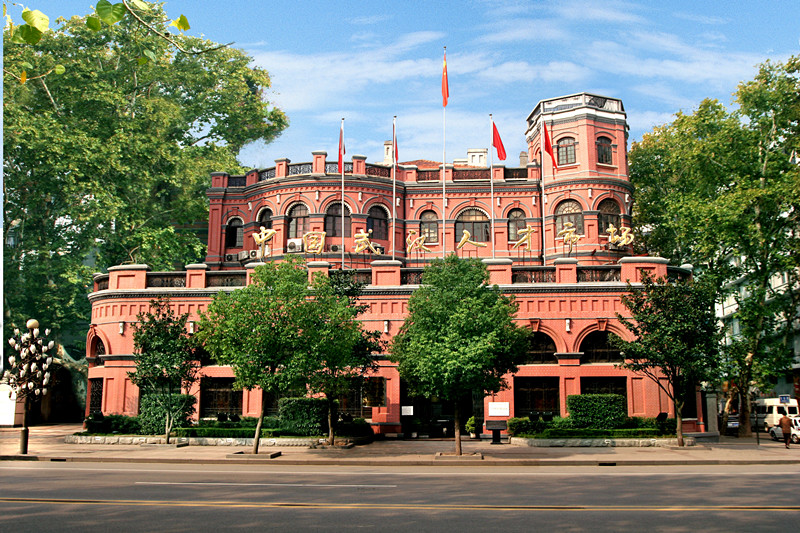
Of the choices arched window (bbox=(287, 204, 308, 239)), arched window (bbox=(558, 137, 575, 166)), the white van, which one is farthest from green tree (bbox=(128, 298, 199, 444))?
the white van

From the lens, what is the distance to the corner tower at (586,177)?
41.9 m

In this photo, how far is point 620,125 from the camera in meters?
43.8

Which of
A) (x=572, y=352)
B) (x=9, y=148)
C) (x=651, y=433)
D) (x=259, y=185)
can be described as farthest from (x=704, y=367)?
(x=9, y=148)

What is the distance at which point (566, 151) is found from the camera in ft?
143

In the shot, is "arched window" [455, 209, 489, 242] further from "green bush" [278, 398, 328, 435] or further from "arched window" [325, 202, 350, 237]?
"green bush" [278, 398, 328, 435]

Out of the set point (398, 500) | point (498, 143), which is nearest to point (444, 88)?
point (498, 143)

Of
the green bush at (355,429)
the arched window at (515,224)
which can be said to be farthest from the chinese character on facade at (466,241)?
the green bush at (355,429)

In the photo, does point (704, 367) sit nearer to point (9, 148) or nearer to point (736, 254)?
point (736, 254)

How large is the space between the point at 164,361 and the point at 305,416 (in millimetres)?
6067

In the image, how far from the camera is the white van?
4009cm

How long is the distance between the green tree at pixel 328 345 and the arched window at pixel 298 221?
48.2 feet

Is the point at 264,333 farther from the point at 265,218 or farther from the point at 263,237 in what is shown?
the point at 265,218

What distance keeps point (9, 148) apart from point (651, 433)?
3680cm

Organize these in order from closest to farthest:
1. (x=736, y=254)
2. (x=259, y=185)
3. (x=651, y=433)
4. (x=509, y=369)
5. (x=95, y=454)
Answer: (x=95, y=454) → (x=509, y=369) → (x=651, y=433) → (x=736, y=254) → (x=259, y=185)
